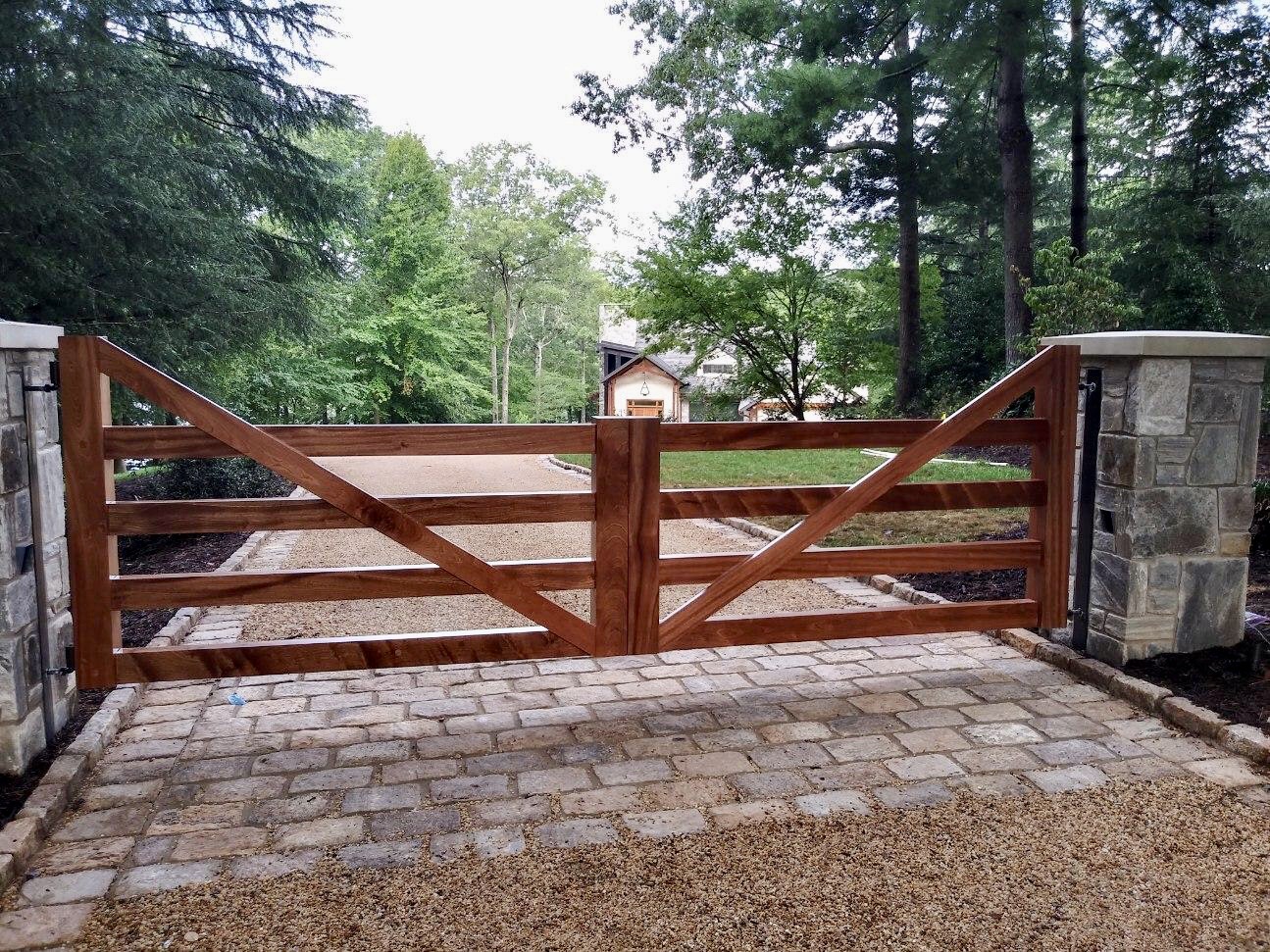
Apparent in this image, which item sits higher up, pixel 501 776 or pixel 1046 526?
pixel 1046 526

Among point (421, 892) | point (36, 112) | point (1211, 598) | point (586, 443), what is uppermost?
point (36, 112)

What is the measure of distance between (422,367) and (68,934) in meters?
27.9

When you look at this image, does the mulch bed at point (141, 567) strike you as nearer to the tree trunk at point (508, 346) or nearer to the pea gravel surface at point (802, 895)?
the pea gravel surface at point (802, 895)

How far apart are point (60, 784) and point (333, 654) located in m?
0.92

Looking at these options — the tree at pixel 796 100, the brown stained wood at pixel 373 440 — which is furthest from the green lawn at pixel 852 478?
the tree at pixel 796 100

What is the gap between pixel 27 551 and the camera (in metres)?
3.20

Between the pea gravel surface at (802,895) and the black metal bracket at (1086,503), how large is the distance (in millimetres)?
1575

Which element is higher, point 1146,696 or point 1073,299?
point 1073,299

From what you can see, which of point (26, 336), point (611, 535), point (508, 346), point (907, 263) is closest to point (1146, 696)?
point (611, 535)

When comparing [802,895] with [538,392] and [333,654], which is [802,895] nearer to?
[333,654]

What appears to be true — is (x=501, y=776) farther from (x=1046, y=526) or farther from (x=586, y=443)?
(x=1046, y=526)

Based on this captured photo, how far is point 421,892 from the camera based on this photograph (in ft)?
8.00

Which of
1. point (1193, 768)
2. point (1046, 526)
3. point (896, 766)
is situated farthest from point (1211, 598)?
point (896, 766)

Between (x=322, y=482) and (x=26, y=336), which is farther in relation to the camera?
(x=322, y=482)
